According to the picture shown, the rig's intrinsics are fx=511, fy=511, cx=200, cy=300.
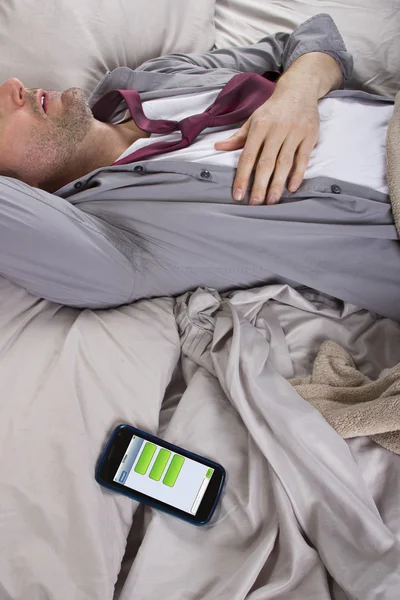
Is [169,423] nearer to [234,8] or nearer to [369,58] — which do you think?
[369,58]

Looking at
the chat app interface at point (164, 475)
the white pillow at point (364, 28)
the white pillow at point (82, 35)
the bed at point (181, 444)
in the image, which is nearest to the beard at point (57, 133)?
the white pillow at point (82, 35)

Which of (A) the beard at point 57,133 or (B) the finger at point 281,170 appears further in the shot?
(A) the beard at point 57,133

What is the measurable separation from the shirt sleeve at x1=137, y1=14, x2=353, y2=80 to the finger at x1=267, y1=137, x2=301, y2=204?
13.2 inches

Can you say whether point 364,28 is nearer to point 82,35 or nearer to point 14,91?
point 82,35

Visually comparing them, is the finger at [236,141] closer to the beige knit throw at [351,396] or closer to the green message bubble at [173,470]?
the beige knit throw at [351,396]

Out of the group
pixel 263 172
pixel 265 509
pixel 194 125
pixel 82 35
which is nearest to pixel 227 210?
pixel 263 172

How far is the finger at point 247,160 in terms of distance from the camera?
89 centimetres

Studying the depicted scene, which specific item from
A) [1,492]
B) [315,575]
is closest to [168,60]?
[1,492]

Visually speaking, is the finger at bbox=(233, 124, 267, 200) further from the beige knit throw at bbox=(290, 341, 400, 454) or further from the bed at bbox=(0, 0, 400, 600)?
the beige knit throw at bbox=(290, 341, 400, 454)

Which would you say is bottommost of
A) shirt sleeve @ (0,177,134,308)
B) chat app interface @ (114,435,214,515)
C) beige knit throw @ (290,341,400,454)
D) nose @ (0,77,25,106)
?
chat app interface @ (114,435,214,515)

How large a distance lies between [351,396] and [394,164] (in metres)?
0.41

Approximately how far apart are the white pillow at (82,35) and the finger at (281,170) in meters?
0.58

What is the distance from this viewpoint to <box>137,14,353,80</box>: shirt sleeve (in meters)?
1.13

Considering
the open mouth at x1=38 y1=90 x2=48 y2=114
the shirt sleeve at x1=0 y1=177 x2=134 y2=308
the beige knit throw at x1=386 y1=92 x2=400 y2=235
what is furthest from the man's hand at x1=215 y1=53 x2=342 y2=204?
the open mouth at x1=38 y1=90 x2=48 y2=114
